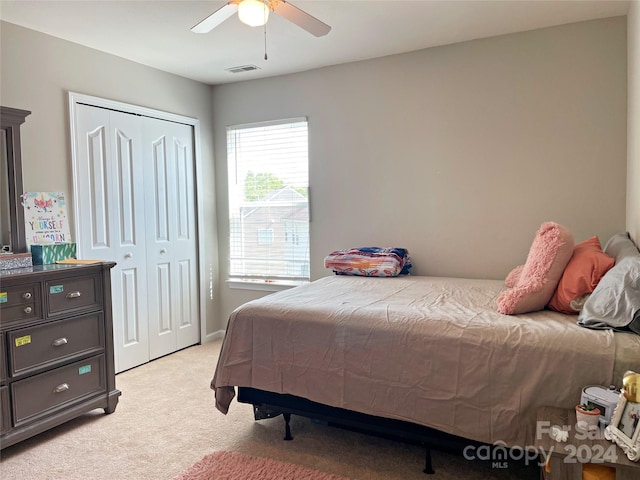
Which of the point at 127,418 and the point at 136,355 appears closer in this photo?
the point at 127,418

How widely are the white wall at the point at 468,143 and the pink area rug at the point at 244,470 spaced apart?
194 cm

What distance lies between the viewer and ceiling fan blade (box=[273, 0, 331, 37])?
85.0 inches

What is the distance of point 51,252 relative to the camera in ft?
9.29

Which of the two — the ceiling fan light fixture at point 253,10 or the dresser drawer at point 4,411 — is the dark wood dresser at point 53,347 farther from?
the ceiling fan light fixture at point 253,10

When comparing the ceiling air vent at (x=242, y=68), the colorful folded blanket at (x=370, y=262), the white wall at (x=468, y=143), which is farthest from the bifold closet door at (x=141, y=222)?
the colorful folded blanket at (x=370, y=262)

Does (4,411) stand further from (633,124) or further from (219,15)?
(633,124)

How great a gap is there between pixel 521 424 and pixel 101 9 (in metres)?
3.11

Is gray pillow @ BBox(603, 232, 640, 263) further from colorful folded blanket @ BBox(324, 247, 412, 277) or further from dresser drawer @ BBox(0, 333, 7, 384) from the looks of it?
dresser drawer @ BBox(0, 333, 7, 384)

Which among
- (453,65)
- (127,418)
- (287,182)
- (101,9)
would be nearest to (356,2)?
(453,65)

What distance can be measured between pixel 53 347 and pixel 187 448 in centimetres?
97

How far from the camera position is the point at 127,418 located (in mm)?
2762

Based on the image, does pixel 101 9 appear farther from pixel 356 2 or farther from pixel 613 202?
pixel 613 202

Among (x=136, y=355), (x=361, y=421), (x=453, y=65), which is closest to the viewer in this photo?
(x=361, y=421)

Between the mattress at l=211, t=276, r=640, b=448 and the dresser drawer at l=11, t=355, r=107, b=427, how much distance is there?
0.89 meters
